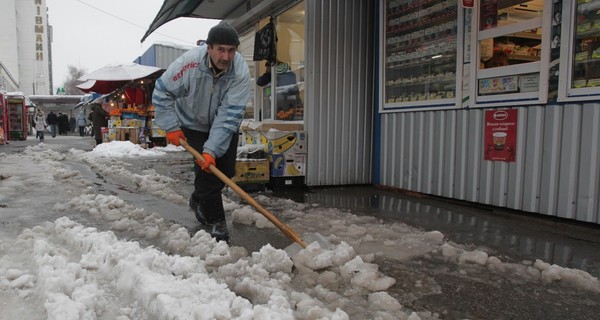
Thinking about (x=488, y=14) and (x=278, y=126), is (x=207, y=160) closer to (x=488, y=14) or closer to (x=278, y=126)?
(x=278, y=126)

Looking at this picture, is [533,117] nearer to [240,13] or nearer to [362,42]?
[362,42]

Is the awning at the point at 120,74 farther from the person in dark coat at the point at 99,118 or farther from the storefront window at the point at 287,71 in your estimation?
the storefront window at the point at 287,71

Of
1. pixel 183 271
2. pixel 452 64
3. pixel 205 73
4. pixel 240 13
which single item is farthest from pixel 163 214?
pixel 240 13

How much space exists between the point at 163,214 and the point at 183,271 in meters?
2.10

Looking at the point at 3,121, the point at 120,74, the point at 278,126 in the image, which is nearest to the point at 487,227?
the point at 278,126

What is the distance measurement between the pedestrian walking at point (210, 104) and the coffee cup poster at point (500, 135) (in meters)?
2.84

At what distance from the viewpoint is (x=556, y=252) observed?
11.3ft

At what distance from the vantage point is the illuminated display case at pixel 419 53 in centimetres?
562

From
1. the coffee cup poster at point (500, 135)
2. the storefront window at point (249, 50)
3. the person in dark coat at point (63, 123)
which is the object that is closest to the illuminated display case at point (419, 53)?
the coffee cup poster at point (500, 135)

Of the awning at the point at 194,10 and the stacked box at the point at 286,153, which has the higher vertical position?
the awning at the point at 194,10

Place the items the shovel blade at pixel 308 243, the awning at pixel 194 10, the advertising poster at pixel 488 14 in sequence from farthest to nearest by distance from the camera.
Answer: the awning at pixel 194 10 → the advertising poster at pixel 488 14 → the shovel blade at pixel 308 243

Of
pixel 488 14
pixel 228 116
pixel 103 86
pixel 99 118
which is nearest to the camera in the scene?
pixel 228 116

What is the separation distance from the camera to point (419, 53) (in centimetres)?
617

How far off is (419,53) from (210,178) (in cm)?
369
